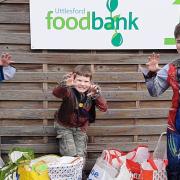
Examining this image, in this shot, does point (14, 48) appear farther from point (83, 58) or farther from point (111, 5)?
point (111, 5)

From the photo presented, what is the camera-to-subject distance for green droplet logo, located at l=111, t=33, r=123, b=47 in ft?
17.7

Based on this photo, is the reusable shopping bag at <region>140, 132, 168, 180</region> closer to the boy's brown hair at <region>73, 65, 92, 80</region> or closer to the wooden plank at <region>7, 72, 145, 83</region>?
the boy's brown hair at <region>73, 65, 92, 80</region>

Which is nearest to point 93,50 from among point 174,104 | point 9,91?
point 9,91

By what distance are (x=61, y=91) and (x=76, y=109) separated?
0.27 m

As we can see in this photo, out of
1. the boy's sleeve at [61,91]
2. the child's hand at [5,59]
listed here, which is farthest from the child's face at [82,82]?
the child's hand at [5,59]

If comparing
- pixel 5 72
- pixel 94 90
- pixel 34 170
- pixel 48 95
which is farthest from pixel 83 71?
pixel 34 170

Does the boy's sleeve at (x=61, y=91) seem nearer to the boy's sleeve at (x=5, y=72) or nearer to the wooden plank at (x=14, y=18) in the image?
the boy's sleeve at (x=5, y=72)

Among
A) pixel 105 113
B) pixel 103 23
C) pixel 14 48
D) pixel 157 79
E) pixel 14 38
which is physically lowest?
pixel 105 113

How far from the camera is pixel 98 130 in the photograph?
18.4 ft

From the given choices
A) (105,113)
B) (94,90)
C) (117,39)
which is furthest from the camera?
(105,113)

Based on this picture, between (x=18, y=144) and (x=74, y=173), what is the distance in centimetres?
109

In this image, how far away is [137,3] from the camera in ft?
17.7

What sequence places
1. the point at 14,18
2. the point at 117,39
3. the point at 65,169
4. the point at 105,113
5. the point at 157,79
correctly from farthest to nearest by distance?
the point at 105,113 < the point at 117,39 < the point at 14,18 < the point at 65,169 < the point at 157,79

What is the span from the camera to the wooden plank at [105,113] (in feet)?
17.8
